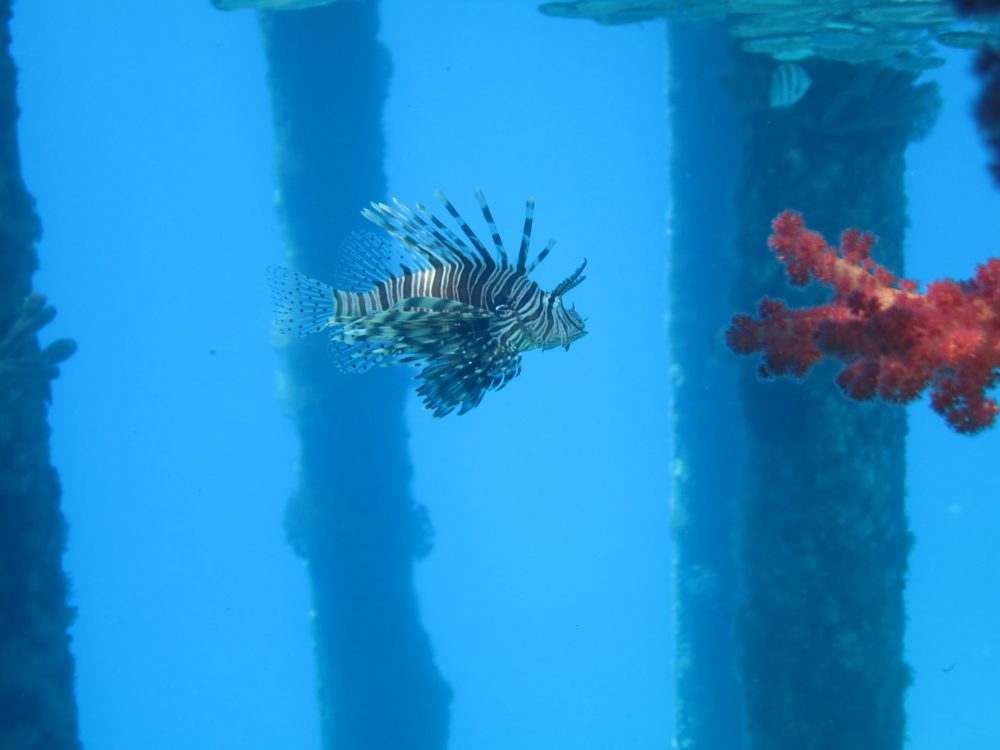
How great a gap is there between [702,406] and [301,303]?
925cm

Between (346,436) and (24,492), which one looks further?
(346,436)

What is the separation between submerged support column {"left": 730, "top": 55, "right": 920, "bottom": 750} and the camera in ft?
27.7

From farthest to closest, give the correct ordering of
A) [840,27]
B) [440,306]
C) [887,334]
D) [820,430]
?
[840,27] → [820,430] → [440,306] → [887,334]

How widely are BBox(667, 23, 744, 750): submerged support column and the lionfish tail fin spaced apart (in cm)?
Result: 867

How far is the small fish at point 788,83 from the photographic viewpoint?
8305 millimetres

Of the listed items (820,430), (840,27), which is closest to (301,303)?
(820,430)

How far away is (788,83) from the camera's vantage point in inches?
327

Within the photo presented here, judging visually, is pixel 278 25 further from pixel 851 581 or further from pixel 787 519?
pixel 851 581

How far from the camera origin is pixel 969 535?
38.0 meters

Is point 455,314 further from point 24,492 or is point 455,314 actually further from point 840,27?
point 840,27

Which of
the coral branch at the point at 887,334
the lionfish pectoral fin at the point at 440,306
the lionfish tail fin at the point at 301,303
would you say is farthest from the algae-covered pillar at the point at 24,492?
the coral branch at the point at 887,334

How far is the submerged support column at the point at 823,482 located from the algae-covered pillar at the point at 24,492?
771 cm

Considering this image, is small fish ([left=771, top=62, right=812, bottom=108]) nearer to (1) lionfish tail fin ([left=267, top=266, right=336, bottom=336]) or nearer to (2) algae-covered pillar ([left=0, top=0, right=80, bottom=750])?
(1) lionfish tail fin ([left=267, top=266, right=336, bottom=336])

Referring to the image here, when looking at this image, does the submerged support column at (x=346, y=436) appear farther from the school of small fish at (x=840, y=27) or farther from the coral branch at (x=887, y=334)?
the coral branch at (x=887, y=334)
